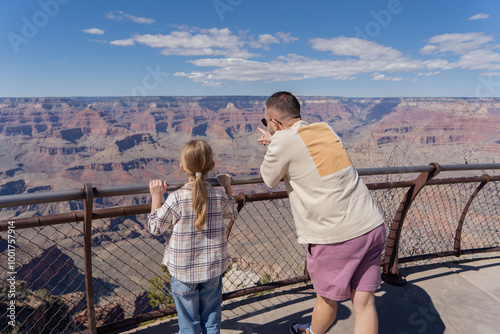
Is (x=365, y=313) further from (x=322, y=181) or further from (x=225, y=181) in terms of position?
(x=225, y=181)

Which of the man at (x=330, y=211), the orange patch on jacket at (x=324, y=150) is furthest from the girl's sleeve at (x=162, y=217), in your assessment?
the orange patch on jacket at (x=324, y=150)

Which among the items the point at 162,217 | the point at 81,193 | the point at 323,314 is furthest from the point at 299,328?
the point at 81,193

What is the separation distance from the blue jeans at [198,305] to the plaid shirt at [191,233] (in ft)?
0.27

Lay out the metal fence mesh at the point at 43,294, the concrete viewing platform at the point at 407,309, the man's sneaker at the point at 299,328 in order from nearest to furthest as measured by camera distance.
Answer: the metal fence mesh at the point at 43,294 < the man's sneaker at the point at 299,328 < the concrete viewing platform at the point at 407,309

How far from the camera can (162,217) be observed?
5.12ft

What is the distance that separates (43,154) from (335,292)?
157 m

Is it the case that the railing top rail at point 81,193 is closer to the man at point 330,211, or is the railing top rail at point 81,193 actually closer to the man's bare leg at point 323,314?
the man at point 330,211

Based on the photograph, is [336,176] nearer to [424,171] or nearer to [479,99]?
[424,171]

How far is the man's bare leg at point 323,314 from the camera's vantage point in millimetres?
1768

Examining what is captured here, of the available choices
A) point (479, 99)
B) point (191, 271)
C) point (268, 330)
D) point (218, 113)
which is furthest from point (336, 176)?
point (218, 113)

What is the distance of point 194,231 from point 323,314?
0.89 metres

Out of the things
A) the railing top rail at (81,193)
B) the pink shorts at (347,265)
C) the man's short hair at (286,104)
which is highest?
the man's short hair at (286,104)

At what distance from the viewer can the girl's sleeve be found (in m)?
1.56

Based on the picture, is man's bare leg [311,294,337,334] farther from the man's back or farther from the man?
the man's back
